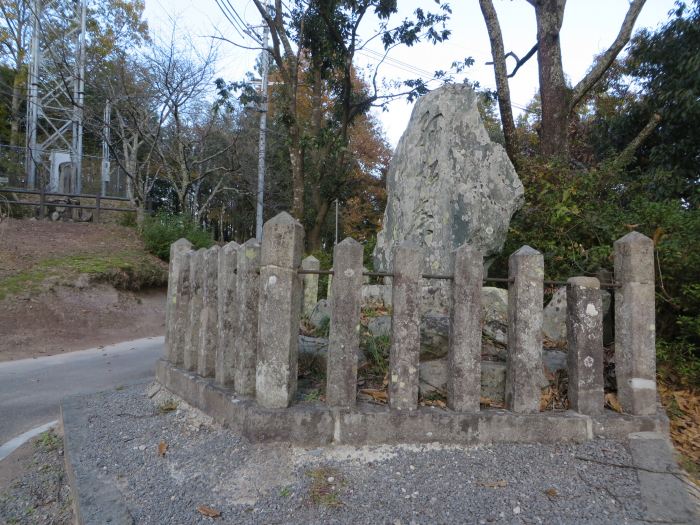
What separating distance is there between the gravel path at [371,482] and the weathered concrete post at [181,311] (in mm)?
1133

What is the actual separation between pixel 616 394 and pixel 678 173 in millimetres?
7142

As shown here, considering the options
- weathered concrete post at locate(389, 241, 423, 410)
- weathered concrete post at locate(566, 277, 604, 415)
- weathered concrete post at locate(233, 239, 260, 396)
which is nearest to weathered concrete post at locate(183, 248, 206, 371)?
weathered concrete post at locate(233, 239, 260, 396)

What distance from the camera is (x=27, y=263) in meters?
10.4

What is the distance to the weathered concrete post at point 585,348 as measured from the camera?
299 cm

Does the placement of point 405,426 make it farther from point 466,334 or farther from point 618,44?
point 618,44

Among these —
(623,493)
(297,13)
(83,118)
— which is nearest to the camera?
(623,493)

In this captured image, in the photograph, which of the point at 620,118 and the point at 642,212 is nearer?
the point at 642,212

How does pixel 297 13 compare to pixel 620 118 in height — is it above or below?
above

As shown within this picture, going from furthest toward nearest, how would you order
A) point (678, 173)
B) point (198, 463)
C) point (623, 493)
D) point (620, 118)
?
point (620, 118) < point (678, 173) < point (198, 463) < point (623, 493)

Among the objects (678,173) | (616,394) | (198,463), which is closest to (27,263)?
(198,463)

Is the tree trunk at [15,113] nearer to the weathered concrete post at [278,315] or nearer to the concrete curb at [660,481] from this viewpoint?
the weathered concrete post at [278,315]

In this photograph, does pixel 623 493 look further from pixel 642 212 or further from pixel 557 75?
pixel 557 75

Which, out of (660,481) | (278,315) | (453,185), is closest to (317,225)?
(453,185)

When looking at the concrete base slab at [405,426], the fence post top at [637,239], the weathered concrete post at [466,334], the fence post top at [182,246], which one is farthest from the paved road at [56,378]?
the fence post top at [637,239]
